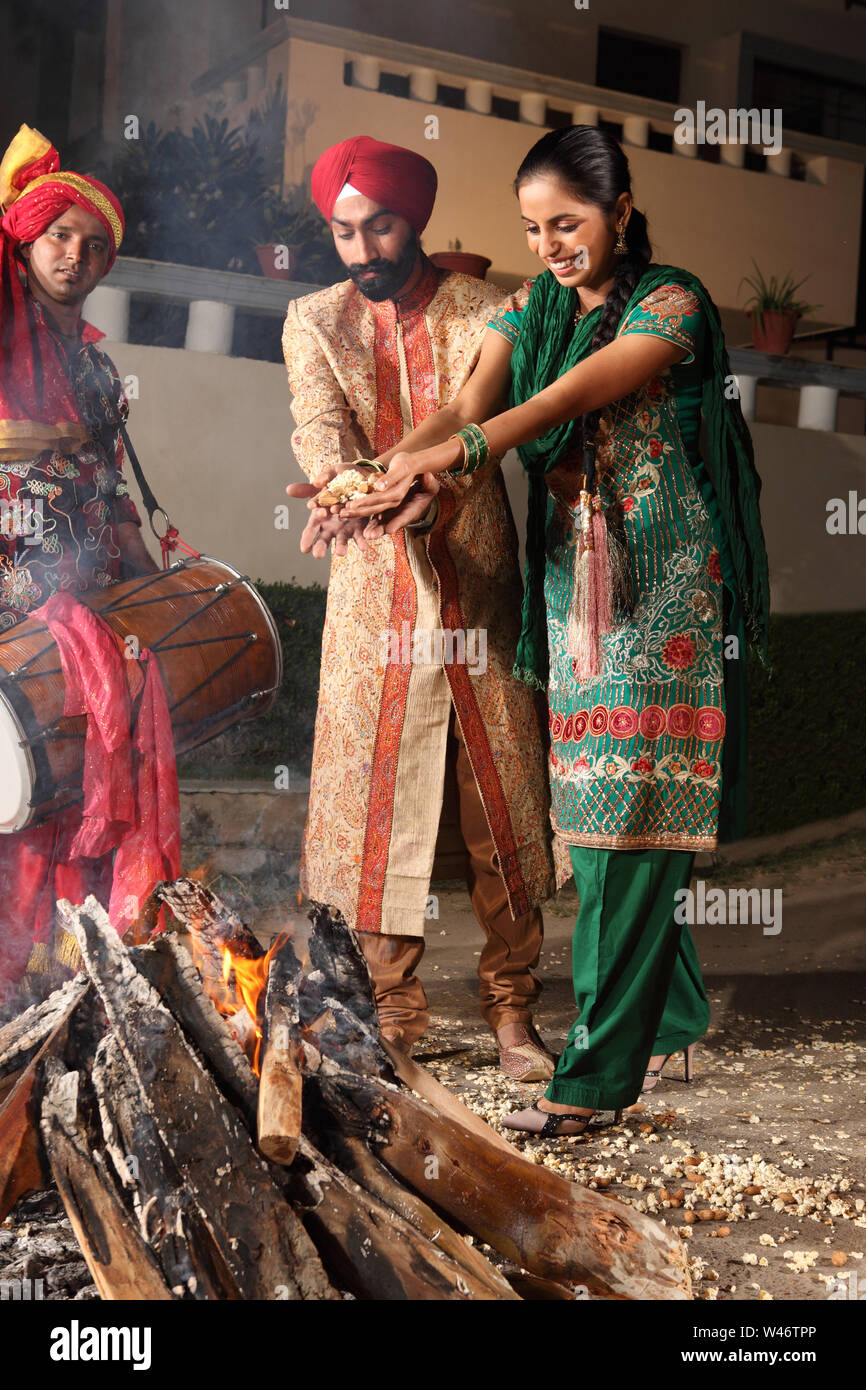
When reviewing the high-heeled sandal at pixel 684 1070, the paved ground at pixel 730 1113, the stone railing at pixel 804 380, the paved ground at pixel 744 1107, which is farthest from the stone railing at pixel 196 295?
the stone railing at pixel 804 380

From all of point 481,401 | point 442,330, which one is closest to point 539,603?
point 481,401

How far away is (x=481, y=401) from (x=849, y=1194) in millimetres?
1747

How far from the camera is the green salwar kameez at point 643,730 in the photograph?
2.81m

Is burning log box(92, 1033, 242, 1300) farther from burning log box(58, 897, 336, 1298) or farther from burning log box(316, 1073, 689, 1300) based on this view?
burning log box(316, 1073, 689, 1300)

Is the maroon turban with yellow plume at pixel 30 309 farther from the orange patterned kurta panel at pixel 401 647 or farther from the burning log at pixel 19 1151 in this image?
the burning log at pixel 19 1151

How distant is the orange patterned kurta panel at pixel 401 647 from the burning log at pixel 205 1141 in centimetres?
98

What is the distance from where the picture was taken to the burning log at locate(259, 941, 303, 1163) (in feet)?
6.72

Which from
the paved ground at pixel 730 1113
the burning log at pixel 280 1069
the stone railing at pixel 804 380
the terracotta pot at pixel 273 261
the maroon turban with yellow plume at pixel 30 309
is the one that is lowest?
the paved ground at pixel 730 1113

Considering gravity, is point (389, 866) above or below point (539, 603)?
below

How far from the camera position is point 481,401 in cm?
294

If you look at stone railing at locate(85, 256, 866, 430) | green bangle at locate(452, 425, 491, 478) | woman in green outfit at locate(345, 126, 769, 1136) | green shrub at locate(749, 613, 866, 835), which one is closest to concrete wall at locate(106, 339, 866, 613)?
stone railing at locate(85, 256, 866, 430)

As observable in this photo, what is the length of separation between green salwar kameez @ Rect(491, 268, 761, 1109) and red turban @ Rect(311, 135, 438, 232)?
14.4 inches

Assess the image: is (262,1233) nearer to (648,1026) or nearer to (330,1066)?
(330,1066)

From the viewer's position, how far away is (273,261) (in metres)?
3.22
